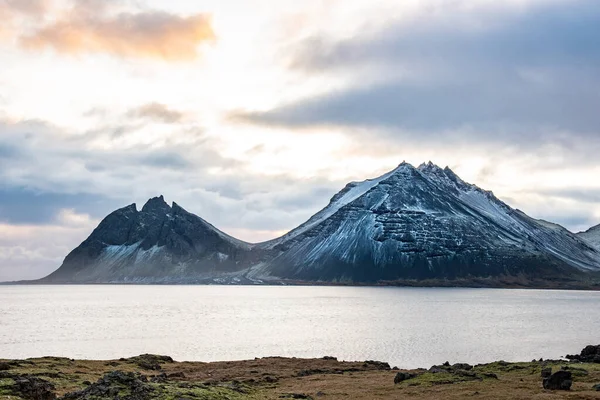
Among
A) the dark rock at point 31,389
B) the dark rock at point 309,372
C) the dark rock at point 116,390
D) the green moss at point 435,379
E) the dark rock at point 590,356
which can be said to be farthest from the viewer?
the dark rock at point 590,356

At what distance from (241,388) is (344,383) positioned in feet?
40.9

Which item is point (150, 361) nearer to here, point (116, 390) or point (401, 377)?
point (401, 377)

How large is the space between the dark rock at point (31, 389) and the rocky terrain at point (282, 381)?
0.07m

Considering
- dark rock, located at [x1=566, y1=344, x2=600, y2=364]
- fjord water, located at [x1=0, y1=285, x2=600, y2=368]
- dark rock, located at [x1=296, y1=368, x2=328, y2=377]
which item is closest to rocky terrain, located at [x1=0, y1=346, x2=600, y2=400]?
dark rock, located at [x1=296, y1=368, x2=328, y2=377]

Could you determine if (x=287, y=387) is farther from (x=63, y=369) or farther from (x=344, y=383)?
(x=63, y=369)

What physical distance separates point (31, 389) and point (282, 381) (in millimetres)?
28352

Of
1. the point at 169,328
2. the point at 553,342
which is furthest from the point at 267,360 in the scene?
the point at 169,328

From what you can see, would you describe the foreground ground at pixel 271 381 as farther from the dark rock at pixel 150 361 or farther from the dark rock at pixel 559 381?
the dark rock at pixel 559 381

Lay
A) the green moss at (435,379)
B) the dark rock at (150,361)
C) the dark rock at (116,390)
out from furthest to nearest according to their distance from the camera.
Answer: the dark rock at (150,361) → the green moss at (435,379) → the dark rock at (116,390)

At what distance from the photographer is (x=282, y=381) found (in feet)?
220

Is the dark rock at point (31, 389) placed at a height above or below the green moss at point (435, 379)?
above

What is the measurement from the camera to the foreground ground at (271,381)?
44938 millimetres

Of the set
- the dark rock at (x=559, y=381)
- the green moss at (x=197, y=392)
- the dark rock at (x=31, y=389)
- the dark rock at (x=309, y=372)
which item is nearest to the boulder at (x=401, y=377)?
the dark rock at (x=559, y=381)

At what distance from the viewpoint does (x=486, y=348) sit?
378ft
